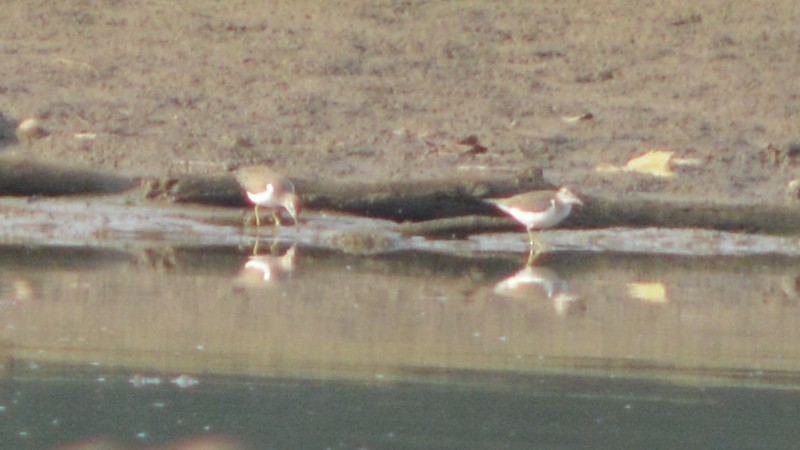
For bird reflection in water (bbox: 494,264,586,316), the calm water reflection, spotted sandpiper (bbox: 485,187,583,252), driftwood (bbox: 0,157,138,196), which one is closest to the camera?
the calm water reflection

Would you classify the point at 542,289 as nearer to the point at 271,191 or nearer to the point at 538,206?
the point at 538,206

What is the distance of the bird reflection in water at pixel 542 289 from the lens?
10.1 meters

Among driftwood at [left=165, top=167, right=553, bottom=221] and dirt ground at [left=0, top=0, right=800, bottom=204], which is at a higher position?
dirt ground at [left=0, top=0, right=800, bottom=204]

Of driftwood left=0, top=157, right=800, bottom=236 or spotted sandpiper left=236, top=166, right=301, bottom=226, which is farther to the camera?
spotted sandpiper left=236, top=166, right=301, bottom=226

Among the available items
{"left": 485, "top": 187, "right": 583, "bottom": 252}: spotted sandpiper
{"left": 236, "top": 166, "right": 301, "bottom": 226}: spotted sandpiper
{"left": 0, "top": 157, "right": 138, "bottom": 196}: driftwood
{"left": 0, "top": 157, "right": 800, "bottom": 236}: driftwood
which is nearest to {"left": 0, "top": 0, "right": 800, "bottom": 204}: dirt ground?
{"left": 0, "top": 157, "right": 138, "bottom": 196}: driftwood

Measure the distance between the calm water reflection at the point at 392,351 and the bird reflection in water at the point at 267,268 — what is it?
2 centimetres

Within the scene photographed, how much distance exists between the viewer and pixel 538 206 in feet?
41.7

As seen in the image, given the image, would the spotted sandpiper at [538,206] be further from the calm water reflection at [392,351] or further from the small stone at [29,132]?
the small stone at [29,132]

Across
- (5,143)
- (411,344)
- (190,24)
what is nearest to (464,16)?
(190,24)

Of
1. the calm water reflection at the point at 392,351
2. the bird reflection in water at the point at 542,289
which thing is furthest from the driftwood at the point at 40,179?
the bird reflection in water at the point at 542,289

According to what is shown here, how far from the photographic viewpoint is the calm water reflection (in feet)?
23.6

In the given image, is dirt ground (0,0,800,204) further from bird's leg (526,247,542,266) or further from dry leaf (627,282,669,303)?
dry leaf (627,282,669,303)

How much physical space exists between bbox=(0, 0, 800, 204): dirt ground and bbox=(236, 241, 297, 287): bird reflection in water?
8.34ft

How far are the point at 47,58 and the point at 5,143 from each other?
2170 millimetres
